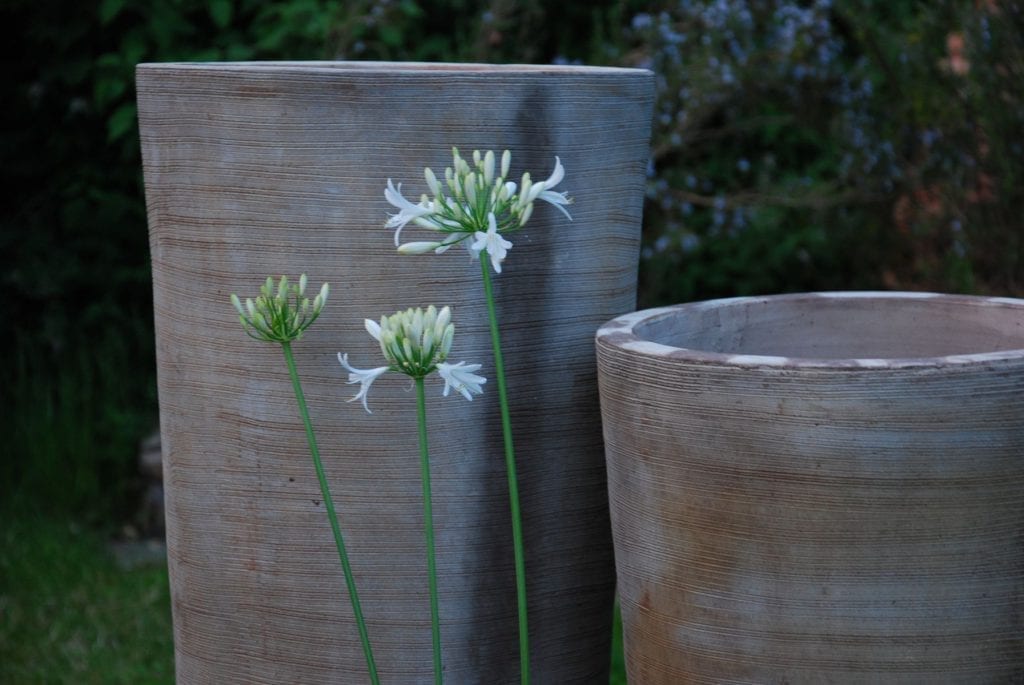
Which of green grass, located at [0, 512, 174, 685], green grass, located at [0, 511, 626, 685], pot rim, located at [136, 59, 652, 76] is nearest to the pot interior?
pot rim, located at [136, 59, 652, 76]

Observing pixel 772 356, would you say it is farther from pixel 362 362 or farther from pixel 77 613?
pixel 77 613

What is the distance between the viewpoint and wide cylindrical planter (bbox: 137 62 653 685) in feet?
6.13

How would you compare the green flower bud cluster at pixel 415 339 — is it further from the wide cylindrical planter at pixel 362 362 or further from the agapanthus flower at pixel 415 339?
the wide cylindrical planter at pixel 362 362

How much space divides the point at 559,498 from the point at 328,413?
396 mm

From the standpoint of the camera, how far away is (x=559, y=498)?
6.75 feet

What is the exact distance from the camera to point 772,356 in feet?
6.22

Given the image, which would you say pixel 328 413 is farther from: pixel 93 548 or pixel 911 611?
pixel 93 548

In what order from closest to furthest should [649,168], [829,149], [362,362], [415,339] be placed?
[415,339]
[362,362]
[649,168]
[829,149]

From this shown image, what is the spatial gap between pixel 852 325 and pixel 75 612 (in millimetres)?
2197

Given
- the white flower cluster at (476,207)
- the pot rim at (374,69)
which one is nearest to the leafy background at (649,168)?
the pot rim at (374,69)

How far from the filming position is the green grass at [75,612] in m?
3.08

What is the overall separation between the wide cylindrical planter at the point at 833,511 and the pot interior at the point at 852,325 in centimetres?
42

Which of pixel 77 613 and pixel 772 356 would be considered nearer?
pixel 772 356

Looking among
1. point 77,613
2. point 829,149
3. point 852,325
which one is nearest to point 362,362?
point 852,325
